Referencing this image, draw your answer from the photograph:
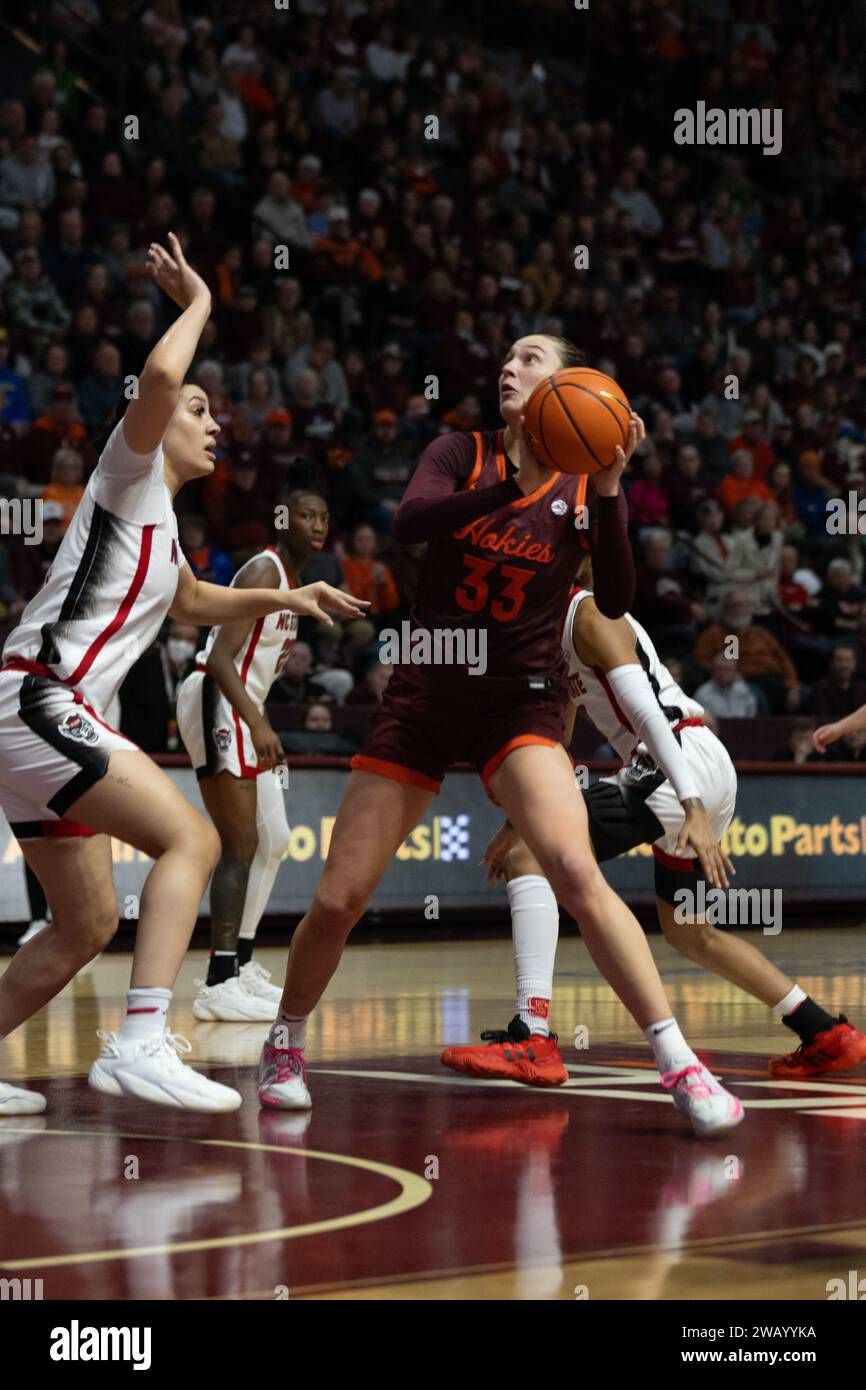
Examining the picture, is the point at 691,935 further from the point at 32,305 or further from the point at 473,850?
the point at 32,305

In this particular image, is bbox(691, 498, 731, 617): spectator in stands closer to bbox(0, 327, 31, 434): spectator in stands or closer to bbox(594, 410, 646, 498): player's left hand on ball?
bbox(0, 327, 31, 434): spectator in stands


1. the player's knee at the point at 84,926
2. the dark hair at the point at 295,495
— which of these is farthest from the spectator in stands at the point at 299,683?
the player's knee at the point at 84,926

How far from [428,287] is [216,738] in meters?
11.0

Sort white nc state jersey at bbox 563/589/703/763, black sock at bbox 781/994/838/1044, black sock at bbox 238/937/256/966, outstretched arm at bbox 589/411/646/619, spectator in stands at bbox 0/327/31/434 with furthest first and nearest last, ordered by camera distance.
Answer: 1. spectator in stands at bbox 0/327/31/434
2. black sock at bbox 238/937/256/966
3. white nc state jersey at bbox 563/589/703/763
4. black sock at bbox 781/994/838/1044
5. outstretched arm at bbox 589/411/646/619

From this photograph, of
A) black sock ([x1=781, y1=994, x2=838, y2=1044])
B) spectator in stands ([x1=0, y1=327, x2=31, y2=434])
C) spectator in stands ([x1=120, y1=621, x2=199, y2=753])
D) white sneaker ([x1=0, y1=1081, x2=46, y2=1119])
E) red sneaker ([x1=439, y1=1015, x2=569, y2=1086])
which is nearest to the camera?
white sneaker ([x1=0, y1=1081, x2=46, y2=1119])

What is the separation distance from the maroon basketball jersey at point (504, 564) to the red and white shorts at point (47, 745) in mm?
1164

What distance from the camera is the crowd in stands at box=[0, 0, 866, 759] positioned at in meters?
16.5

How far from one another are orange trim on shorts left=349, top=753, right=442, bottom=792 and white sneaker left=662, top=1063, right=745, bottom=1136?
117cm

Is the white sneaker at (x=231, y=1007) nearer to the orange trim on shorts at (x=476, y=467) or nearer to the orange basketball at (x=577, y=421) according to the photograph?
the orange trim on shorts at (x=476, y=467)

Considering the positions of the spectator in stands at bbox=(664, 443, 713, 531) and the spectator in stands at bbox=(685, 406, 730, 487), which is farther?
the spectator in stands at bbox=(685, 406, 730, 487)

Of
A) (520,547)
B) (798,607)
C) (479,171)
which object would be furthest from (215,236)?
(520,547)
